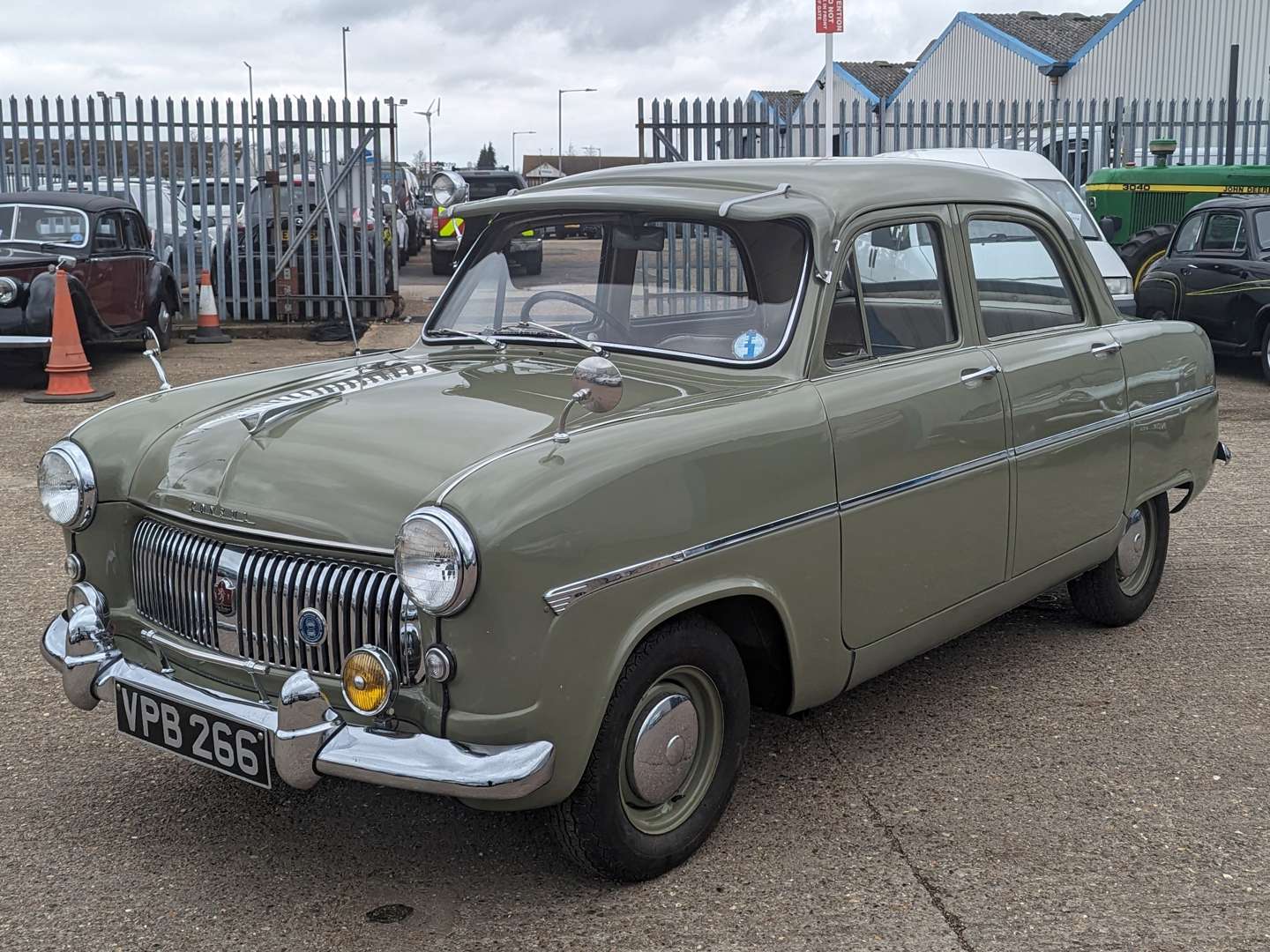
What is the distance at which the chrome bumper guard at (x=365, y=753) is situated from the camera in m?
2.88

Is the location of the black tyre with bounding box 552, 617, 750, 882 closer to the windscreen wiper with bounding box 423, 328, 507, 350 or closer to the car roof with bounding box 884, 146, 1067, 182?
the windscreen wiper with bounding box 423, 328, 507, 350

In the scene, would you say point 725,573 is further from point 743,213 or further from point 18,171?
point 18,171

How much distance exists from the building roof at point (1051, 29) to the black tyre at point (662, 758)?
34243 mm

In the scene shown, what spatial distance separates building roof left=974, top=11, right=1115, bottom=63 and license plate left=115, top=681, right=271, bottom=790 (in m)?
34.8

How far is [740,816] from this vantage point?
3.71 metres

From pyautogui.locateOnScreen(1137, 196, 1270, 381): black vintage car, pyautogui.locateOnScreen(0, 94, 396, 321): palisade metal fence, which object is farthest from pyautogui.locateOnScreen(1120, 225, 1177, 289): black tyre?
pyautogui.locateOnScreen(0, 94, 396, 321): palisade metal fence

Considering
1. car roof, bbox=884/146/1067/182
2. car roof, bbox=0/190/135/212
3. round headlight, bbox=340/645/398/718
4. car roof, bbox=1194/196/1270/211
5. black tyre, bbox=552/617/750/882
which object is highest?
car roof, bbox=884/146/1067/182

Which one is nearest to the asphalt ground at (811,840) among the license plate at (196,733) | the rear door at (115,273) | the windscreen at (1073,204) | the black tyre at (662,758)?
the black tyre at (662,758)

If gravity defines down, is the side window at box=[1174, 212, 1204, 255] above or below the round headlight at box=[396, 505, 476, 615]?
above

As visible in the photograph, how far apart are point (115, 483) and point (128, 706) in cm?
61

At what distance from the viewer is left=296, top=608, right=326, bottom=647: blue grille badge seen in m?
3.10

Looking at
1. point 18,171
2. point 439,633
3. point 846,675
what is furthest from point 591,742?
point 18,171

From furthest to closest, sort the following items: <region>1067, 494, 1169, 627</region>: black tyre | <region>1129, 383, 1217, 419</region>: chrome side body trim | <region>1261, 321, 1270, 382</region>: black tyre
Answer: <region>1261, 321, 1270, 382</region>: black tyre < <region>1067, 494, 1169, 627</region>: black tyre < <region>1129, 383, 1217, 419</region>: chrome side body trim

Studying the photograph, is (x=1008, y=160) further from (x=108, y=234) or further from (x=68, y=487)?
(x=68, y=487)
